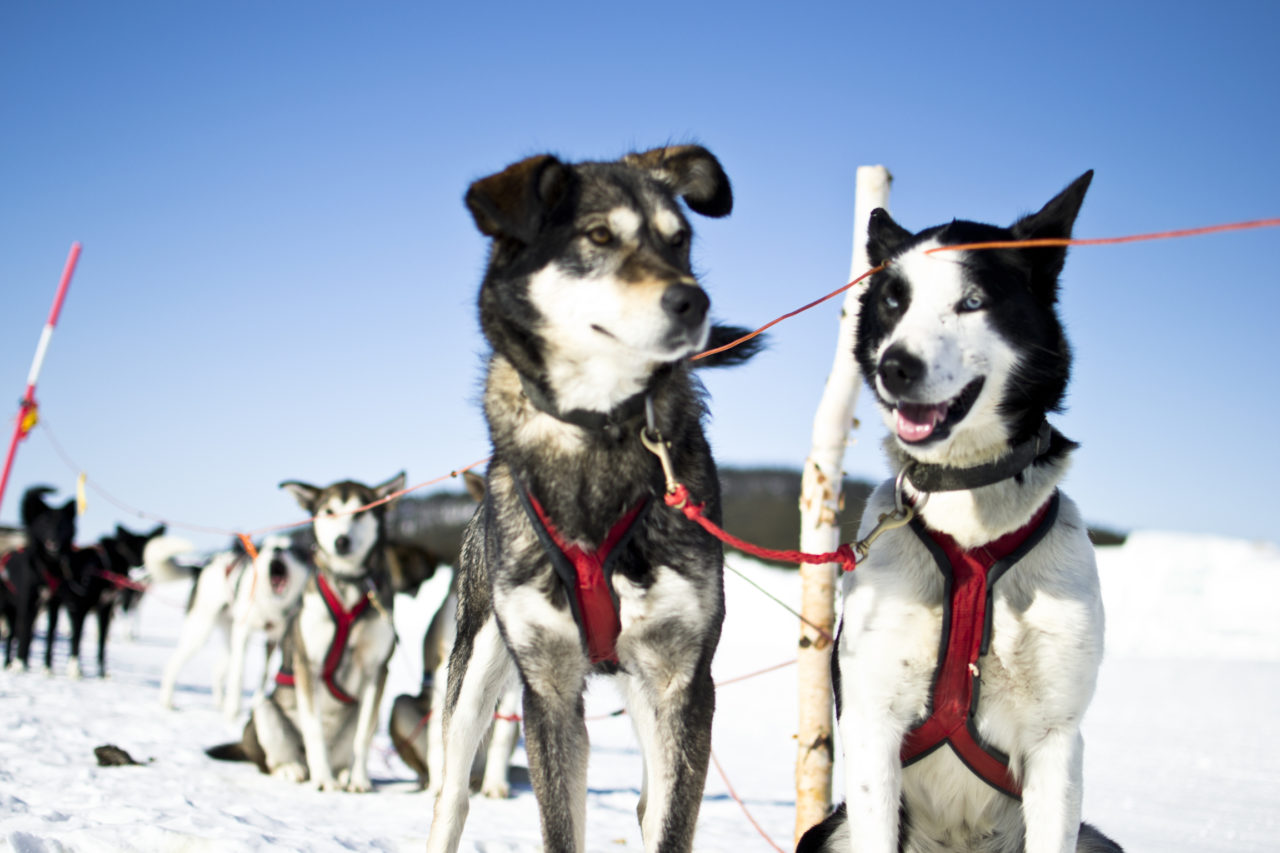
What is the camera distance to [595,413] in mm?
2777

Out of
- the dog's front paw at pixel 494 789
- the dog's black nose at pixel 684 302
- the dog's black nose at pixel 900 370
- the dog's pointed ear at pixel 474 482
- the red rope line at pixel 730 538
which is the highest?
the dog's black nose at pixel 684 302

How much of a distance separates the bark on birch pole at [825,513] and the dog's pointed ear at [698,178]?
180 centimetres

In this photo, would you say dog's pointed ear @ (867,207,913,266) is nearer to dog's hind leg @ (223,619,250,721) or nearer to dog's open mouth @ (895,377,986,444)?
→ dog's open mouth @ (895,377,986,444)

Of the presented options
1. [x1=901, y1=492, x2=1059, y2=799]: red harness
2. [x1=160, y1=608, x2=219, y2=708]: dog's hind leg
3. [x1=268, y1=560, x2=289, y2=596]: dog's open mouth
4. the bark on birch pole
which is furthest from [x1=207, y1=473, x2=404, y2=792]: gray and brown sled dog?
[x1=901, y1=492, x2=1059, y2=799]: red harness

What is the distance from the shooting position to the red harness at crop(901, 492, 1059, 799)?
2453 millimetres

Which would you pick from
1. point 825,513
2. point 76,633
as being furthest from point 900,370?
point 76,633

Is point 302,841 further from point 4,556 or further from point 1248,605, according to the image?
point 1248,605

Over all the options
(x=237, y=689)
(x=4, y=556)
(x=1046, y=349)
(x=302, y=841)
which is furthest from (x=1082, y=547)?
(x=4, y=556)

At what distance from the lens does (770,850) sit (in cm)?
513

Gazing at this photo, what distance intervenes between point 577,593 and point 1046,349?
4.85ft

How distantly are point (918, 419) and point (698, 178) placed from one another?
4.04ft

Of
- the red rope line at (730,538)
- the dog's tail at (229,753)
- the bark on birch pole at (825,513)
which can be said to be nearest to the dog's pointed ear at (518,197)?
the red rope line at (730,538)

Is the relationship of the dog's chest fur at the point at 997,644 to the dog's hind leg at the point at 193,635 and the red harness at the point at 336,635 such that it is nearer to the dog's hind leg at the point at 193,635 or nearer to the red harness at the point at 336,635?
the red harness at the point at 336,635

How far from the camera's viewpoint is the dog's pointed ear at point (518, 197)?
260cm
